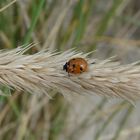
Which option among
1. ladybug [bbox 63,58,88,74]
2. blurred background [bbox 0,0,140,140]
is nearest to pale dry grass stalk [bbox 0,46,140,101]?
ladybug [bbox 63,58,88,74]

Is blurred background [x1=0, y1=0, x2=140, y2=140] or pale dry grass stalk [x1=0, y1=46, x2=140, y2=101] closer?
pale dry grass stalk [x1=0, y1=46, x2=140, y2=101]

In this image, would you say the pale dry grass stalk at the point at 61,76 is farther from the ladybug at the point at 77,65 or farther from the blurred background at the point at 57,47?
the blurred background at the point at 57,47

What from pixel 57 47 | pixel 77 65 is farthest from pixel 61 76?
pixel 57 47

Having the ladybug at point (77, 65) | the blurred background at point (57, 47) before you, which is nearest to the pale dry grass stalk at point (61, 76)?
the ladybug at point (77, 65)

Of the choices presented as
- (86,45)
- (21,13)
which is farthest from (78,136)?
(21,13)

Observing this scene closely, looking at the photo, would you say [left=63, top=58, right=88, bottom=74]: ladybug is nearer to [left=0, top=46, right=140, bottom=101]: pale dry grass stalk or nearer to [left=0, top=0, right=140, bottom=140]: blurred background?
[left=0, top=46, right=140, bottom=101]: pale dry grass stalk

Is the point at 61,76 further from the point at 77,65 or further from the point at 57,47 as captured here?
the point at 57,47

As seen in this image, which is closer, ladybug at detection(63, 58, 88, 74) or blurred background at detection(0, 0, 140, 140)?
ladybug at detection(63, 58, 88, 74)
